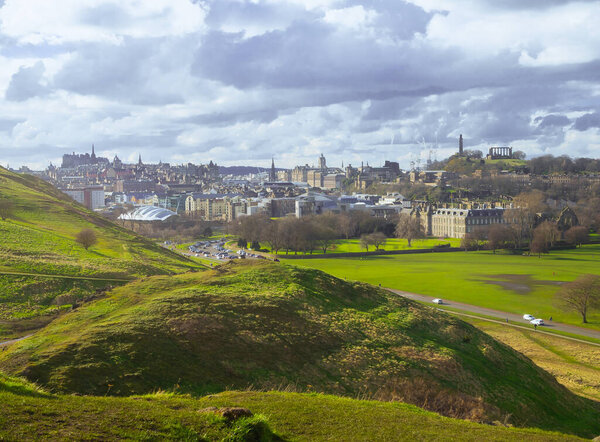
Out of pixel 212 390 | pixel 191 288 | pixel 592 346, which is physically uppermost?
pixel 191 288

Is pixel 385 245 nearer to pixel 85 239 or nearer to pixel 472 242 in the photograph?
pixel 472 242

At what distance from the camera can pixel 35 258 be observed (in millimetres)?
36312

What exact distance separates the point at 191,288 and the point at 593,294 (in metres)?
39.0

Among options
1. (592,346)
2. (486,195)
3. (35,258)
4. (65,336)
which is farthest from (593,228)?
(65,336)

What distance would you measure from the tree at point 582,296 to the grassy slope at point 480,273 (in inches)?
34.6

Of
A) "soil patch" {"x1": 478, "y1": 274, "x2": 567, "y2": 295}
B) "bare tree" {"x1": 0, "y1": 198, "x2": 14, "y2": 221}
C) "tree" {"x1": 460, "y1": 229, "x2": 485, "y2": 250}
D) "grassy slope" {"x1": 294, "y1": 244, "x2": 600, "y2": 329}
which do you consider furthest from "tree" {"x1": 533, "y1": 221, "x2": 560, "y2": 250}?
"bare tree" {"x1": 0, "y1": 198, "x2": 14, "y2": 221}

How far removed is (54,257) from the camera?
124 ft

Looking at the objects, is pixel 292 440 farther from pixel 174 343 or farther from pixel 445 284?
pixel 445 284

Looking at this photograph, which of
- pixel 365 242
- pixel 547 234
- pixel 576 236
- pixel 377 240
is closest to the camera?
pixel 365 242

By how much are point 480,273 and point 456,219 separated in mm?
55602

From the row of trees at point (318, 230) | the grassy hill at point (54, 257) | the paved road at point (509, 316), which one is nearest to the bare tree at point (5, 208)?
the grassy hill at point (54, 257)

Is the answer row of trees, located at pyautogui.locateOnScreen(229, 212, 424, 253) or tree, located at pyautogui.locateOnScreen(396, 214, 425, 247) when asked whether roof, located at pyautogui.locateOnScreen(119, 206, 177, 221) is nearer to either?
row of trees, located at pyautogui.locateOnScreen(229, 212, 424, 253)

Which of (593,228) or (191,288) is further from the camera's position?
(593,228)

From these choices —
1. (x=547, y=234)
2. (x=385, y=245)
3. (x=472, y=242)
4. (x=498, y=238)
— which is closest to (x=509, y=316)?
(x=472, y=242)
